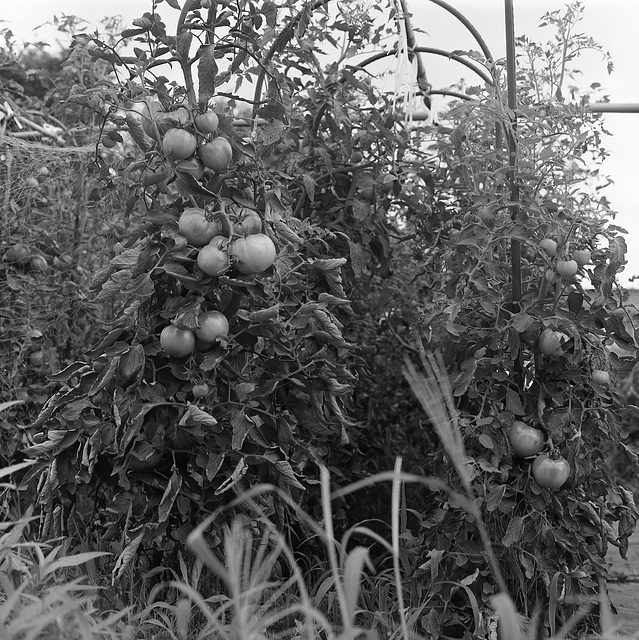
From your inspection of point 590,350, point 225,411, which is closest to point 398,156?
point 590,350

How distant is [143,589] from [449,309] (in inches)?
39.1

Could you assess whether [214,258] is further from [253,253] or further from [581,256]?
[581,256]

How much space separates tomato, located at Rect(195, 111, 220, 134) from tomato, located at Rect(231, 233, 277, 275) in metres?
0.26

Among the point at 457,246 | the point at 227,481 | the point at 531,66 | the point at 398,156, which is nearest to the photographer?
the point at 227,481

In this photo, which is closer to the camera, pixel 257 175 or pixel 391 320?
pixel 257 175

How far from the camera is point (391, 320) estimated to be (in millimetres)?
3119

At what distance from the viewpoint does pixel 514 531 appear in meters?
1.82

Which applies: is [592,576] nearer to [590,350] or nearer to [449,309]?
[590,350]

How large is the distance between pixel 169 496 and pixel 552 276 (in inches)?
41.2

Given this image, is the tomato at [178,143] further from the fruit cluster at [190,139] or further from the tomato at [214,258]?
the tomato at [214,258]

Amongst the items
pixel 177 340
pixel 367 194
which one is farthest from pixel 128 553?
pixel 367 194

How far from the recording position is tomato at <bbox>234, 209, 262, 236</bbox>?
1777 millimetres

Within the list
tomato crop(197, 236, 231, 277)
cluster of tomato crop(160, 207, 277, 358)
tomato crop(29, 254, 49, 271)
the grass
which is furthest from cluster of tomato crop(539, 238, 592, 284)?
tomato crop(29, 254, 49, 271)

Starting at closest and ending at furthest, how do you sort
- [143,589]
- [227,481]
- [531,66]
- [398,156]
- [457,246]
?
1. [227,481]
2. [143,589]
3. [457,246]
4. [531,66]
5. [398,156]
